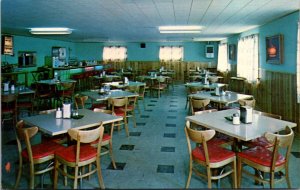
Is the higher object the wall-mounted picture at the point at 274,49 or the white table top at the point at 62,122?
the wall-mounted picture at the point at 274,49

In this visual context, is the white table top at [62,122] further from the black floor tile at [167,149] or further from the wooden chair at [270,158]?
the wooden chair at [270,158]

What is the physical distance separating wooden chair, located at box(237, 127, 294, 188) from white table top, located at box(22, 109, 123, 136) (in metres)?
1.74

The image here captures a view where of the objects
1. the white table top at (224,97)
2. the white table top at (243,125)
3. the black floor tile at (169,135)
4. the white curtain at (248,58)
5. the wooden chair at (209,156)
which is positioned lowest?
the black floor tile at (169,135)

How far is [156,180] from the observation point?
325 cm

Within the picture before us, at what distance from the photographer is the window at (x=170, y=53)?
16531 mm

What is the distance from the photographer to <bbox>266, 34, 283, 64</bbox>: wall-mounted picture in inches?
247

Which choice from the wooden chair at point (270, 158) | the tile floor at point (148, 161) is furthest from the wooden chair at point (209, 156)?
the tile floor at point (148, 161)

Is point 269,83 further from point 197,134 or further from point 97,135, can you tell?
point 97,135

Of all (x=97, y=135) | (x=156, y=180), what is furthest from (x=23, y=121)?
(x=156, y=180)

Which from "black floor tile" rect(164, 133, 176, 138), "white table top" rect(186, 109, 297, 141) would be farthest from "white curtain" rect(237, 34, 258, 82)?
"white table top" rect(186, 109, 297, 141)

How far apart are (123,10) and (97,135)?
139 inches

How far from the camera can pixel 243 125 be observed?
3.15m

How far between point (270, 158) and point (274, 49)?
4680 mm

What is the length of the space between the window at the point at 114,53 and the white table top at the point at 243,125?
13858 mm
